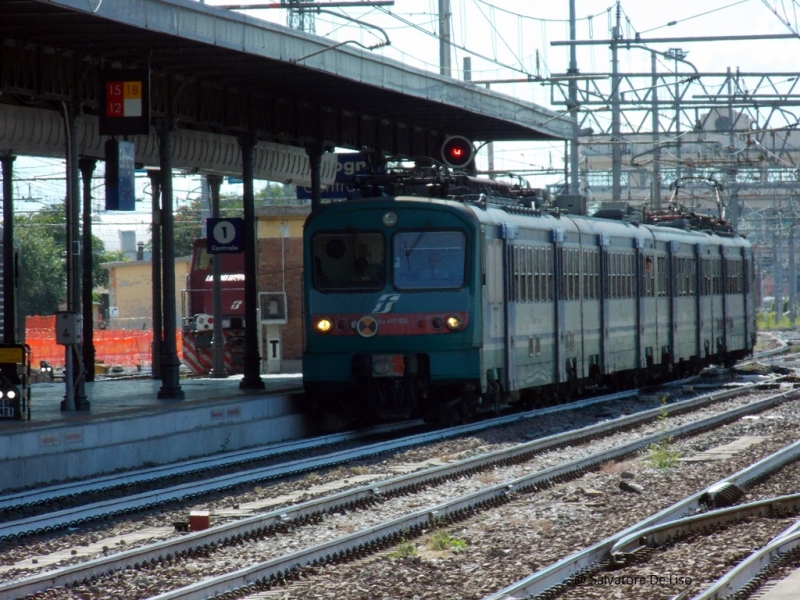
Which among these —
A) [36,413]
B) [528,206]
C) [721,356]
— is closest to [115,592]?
[36,413]

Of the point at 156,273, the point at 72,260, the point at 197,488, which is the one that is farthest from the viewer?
the point at 156,273

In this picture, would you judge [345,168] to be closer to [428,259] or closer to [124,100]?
[428,259]

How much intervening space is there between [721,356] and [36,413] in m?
19.2

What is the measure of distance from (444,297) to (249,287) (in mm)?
3958

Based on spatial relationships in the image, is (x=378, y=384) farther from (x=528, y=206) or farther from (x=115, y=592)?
(x=115, y=592)

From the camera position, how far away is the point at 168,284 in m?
17.6

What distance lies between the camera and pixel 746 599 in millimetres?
7262

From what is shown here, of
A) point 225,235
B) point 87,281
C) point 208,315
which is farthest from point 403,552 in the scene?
point 208,315

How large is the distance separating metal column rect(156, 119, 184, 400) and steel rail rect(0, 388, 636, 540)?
3.07m

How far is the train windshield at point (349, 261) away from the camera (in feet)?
57.0

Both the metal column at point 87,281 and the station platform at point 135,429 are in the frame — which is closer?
the station platform at point 135,429

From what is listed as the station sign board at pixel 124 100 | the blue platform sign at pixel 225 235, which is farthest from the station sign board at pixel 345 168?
the station sign board at pixel 124 100

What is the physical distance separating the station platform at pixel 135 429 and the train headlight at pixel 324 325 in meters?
1.16

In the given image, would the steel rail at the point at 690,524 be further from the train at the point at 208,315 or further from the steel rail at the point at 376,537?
the train at the point at 208,315
